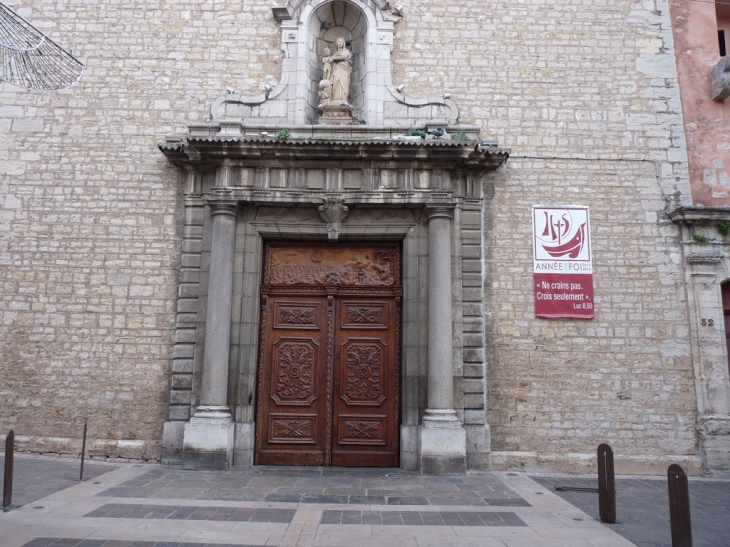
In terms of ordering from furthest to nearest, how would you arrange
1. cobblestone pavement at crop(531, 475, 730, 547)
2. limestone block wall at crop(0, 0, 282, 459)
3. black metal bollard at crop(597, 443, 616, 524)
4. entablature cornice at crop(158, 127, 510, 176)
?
limestone block wall at crop(0, 0, 282, 459), entablature cornice at crop(158, 127, 510, 176), black metal bollard at crop(597, 443, 616, 524), cobblestone pavement at crop(531, 475, 730, 547)

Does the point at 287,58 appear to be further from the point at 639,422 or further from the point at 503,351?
the point at 639,422

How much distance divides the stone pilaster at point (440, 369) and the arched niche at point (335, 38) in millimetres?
2441

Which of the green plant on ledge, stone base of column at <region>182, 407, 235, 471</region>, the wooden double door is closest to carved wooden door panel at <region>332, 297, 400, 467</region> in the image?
the wooden double door

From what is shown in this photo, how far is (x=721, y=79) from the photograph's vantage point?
8.57 metres

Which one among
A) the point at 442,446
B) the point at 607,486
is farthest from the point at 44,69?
the point at 607,486

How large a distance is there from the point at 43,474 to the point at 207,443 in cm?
198

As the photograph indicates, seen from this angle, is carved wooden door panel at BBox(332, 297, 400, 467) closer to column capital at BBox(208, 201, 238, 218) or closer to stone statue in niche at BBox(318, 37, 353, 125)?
column capital at BBox(208, 201, 238, 218)

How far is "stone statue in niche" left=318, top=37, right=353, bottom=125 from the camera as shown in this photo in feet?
28.3

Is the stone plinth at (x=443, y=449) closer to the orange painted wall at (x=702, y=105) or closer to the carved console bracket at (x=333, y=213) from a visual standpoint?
the carved console bracket at (x=333, y=213)

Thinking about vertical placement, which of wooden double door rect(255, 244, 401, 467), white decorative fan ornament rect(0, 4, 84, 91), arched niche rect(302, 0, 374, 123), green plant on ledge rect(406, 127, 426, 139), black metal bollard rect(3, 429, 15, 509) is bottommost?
black metal bollard rect(3, 429, 15, 509)

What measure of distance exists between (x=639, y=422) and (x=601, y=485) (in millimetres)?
3029

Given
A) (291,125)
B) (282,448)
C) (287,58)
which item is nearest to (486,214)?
(291,125)

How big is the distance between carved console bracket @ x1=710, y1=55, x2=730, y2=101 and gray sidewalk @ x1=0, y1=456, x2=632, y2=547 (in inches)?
269

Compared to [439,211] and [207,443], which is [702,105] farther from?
[207,443]
